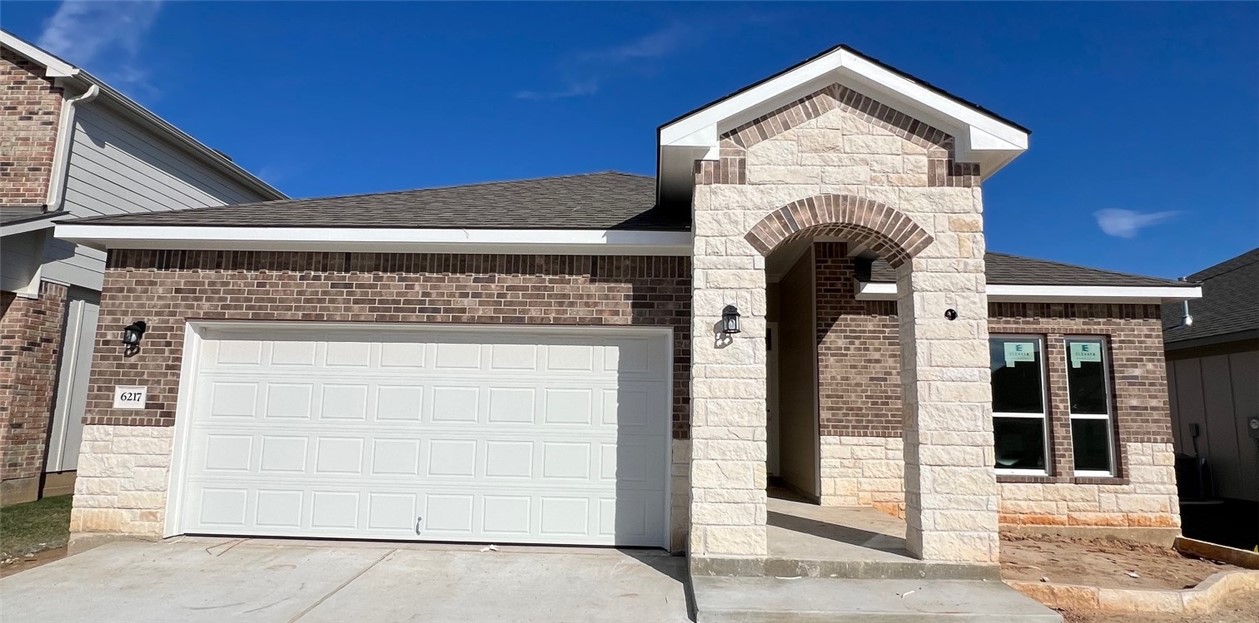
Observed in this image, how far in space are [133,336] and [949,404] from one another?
26.8ft

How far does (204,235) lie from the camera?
24.1ft

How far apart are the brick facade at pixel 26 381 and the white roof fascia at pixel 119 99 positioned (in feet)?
9.75

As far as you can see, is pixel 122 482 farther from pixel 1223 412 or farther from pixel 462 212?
pixel 1223 412

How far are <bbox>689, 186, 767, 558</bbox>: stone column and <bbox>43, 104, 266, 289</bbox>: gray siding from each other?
8.77 meters

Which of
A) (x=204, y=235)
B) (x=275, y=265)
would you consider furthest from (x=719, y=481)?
(x=204, y=235)

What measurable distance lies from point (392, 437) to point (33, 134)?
7.34 metres

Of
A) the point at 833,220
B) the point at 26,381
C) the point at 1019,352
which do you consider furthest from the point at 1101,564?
the point at 26,381

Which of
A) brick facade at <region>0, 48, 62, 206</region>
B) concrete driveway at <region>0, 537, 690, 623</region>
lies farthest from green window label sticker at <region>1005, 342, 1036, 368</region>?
brick facade at <region>0, 48, 62, 206</region>

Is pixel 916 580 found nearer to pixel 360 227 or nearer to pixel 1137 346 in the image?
pixel 1137 346

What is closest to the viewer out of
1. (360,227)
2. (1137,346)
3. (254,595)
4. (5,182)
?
(254,595)

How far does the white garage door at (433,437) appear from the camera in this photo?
286 inches

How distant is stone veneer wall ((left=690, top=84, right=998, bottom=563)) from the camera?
604 cm

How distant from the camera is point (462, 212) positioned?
8.02 meters

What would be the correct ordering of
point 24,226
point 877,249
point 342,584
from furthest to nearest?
1. point 24,226
2. point 877,249
3. point 342,584
